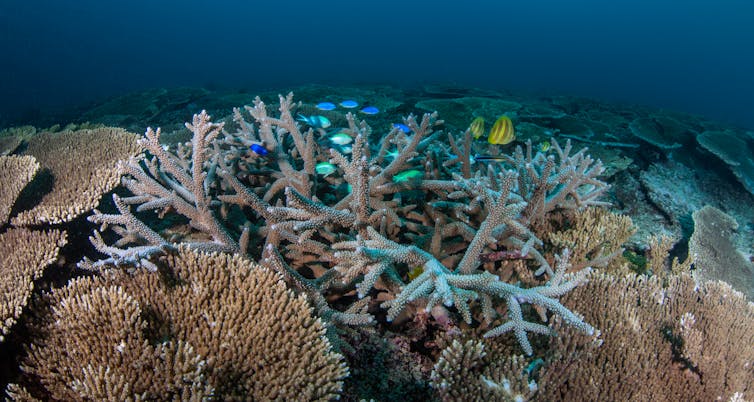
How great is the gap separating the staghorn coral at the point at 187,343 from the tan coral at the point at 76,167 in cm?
98

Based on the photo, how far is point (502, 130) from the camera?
440 centimetres

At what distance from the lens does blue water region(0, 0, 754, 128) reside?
234ft

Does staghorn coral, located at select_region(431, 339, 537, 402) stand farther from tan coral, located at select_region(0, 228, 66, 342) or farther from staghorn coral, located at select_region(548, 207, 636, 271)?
tan coral, located at select_region(0, 228, 66, 342)

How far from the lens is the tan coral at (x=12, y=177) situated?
111 inches

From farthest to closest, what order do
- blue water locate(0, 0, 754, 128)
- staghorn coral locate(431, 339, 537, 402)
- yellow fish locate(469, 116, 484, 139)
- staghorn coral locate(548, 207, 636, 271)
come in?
blue water locate(0, 0, 754, 128) < yellow fish locate(469, 116, 484, 139) < staghorn coral locate(548, 207, 636, 271) < staghorn coral locate(431, 339, 537, 402)

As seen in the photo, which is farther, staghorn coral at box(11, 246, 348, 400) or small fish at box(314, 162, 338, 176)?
small fish at box(314, 162, 338, 176)

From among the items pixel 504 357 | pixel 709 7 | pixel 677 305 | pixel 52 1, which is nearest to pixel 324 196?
pixel 504 357

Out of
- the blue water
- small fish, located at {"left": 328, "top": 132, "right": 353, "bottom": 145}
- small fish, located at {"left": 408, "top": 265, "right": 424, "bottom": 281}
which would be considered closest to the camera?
small fish, located at {"left": 408, "top": 265, "right": 424, "bottom": 281}

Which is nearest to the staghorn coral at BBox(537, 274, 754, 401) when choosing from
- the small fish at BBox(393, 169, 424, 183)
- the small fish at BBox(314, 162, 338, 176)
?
the small fish at BBox(393, 169, 424, 183)

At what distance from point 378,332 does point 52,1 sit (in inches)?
6034

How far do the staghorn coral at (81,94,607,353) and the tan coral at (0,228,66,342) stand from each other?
1.12 ft

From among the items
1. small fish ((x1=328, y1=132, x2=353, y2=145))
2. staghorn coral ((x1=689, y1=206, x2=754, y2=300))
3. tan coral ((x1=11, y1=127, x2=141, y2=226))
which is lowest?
staghorn coral ((x1=689, y1=206, x2=754, y2=300))

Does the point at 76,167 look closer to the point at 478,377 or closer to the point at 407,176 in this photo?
the point at 407,176

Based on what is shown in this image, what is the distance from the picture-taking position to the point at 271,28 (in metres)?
123
